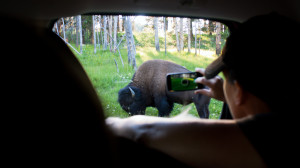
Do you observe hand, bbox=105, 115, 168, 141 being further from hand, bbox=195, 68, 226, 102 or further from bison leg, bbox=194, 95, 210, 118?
bison leg, bbox=194, 95, 210, 118

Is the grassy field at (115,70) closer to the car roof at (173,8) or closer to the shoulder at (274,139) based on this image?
the car roof at (173,8)

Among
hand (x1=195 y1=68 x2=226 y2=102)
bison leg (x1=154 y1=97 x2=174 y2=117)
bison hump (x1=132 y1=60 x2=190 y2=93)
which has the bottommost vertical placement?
bison leg (x1=154 y1=97 x2=174 y2=117)

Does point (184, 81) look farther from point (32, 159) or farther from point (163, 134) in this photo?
point (32, 159)

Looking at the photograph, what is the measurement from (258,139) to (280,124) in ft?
0.22

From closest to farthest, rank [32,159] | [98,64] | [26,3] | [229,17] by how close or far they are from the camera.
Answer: [32,159], [26,3], [229,17], [98,64]

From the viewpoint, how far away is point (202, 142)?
68cm

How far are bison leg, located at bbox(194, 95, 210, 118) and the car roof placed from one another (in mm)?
2287

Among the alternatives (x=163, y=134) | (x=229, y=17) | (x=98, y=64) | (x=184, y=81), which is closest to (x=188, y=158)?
(x=163, y=134)

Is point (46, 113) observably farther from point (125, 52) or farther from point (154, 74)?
point (125, 52)

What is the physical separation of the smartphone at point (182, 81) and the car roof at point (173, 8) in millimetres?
358

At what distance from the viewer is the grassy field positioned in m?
3.74

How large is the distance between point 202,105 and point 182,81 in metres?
2.71

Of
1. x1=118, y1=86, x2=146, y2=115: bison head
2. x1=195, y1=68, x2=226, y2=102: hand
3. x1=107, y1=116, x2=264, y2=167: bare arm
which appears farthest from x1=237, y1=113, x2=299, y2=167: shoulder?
x1=118, y1=86, x2=146, y2=115: bison head

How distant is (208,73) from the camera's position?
3.43 ft
